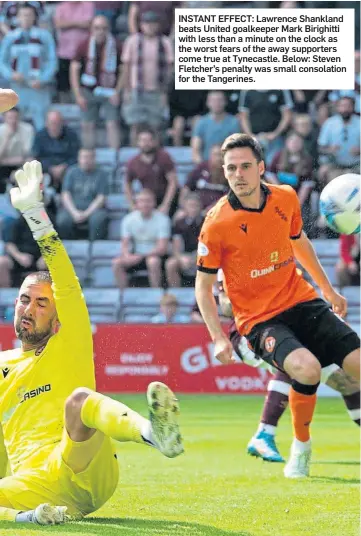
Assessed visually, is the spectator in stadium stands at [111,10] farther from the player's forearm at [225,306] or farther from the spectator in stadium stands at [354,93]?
the player's forearm at [225,306]

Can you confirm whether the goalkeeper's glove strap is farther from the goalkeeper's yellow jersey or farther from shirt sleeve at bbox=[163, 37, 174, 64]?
shirt sleeve at bbox=[163, 37, 174, 64]

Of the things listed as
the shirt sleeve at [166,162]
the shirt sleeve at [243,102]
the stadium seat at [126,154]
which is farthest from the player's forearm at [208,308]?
the stadium seat at [126,154]

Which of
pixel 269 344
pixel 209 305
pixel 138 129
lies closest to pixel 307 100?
pixel 138 129

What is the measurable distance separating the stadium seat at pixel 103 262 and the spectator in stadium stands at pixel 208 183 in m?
1.05

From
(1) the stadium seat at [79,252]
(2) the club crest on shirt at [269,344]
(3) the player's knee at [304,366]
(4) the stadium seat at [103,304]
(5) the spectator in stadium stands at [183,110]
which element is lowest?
(4) the stadium seat at [103,304]

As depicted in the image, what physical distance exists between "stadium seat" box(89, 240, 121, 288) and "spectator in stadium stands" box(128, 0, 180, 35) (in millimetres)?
2583

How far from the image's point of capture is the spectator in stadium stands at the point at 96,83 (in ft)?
46.9

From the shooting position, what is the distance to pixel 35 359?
523 centimetres

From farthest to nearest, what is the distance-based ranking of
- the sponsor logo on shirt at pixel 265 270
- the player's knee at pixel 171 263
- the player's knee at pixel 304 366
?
the player's knee at pixel 171 263 < the sponsor logo on shirt at pixel 265 270 < the player's knee at pixel 304 366

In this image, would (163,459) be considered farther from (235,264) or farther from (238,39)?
(238,39)

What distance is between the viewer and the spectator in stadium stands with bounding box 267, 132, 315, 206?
1241 centimetres

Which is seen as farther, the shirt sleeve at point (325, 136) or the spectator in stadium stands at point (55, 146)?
the spectator in stadium stands at point (55, 146)

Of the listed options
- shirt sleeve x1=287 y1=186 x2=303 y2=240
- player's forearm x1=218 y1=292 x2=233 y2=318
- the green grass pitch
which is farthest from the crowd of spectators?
shirt sleeve x1=287 y1=186 x2=303 y2=240

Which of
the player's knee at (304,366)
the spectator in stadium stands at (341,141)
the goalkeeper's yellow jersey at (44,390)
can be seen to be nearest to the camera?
the goalkeeper's yellow jersey at (44,390)
